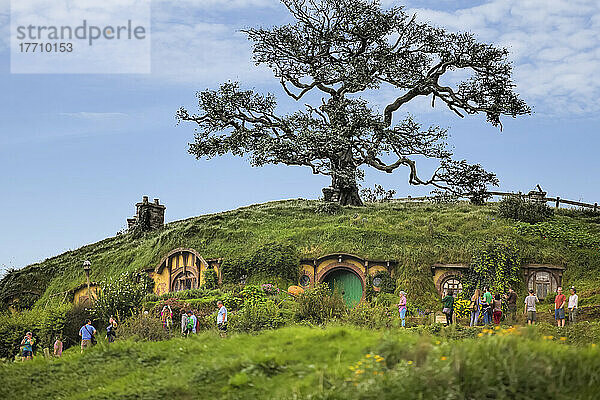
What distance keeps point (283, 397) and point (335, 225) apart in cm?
2495

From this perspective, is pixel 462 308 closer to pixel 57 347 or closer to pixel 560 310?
pixel 560 310

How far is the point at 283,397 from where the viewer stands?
10.0 metres

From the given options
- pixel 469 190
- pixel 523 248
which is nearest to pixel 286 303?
pixel 523 248

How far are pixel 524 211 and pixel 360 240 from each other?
1080cm

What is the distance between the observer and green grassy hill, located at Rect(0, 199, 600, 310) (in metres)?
29.9

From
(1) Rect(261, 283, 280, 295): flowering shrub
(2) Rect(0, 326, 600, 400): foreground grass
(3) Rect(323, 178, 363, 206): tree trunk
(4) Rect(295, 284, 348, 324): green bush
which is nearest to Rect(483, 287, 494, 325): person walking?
(4) Rect(295, 284, 348, 324): green bush

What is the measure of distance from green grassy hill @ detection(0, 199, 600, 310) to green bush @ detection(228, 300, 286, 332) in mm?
9604

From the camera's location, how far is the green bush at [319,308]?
20969mm

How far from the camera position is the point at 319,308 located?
21422 millimetres

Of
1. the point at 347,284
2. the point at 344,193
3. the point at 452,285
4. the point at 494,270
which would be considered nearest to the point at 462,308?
the point at 452,285

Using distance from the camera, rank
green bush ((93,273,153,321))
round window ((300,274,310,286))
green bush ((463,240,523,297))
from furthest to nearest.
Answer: round window ((300,274,310,286)) < green bush ((463,240,523,297)) < green bush ((93,273,153,321))

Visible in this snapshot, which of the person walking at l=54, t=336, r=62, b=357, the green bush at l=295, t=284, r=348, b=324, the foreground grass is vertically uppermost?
the green bush at l=295, t=284, r=348, b=324

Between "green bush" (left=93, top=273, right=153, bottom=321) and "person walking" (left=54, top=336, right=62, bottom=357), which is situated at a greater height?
"green bush" (left=93, top=273, right=153, bottom=321)

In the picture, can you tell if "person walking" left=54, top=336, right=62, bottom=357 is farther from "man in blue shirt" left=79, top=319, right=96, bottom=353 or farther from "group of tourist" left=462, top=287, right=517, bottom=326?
"group of tourist" left=462, top=287, right=517, bottom=326
